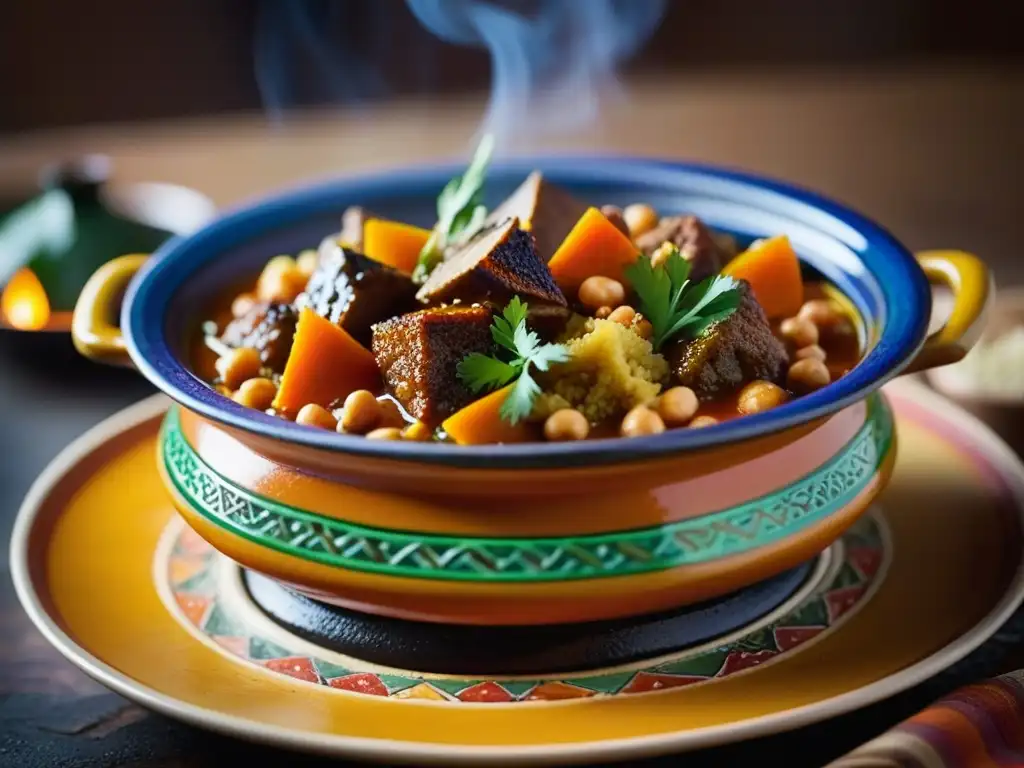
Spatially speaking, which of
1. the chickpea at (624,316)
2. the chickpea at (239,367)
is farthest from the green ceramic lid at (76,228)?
the chickpea at (624,316)

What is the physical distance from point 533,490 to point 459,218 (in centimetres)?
80

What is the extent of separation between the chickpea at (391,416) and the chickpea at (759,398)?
0.51 metres

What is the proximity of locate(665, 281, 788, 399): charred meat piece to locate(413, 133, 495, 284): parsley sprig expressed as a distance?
48 centimetres

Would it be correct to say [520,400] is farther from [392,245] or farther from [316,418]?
[392,245]

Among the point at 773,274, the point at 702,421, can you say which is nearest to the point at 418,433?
the point at 702,421

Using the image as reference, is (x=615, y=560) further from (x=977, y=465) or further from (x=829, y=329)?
(x=977, y=465)

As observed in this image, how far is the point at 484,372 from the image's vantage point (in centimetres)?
199

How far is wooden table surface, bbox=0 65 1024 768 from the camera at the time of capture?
3184 mm

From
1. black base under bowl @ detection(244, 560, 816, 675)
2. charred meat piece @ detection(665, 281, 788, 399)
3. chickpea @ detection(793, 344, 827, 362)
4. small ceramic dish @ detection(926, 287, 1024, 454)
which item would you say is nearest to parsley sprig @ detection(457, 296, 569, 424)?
charred meat piece @ detection(665, 281, 788, 399)

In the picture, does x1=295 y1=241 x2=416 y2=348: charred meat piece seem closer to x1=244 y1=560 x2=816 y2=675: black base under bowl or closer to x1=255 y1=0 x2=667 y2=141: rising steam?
x1=244 y1=560 x2=816 y2=675: black base under bowl

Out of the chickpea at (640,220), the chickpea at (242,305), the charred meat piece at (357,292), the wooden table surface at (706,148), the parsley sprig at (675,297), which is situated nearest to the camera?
the parsley sprig at (675,297)

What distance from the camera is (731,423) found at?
5.79 feet

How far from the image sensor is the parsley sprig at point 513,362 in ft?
6.23

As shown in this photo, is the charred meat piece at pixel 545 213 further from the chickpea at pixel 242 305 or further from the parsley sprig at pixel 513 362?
the chickpea at pixel 242 305
